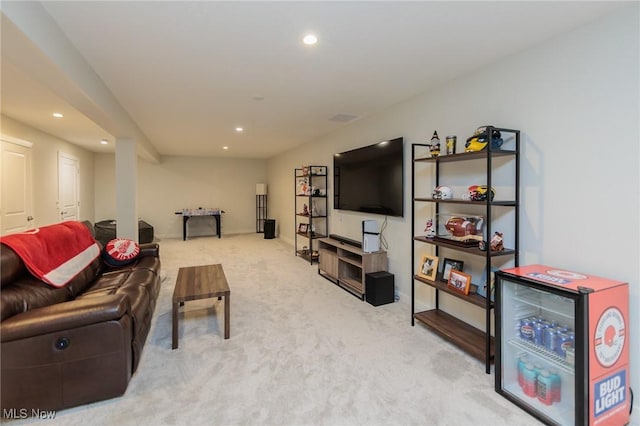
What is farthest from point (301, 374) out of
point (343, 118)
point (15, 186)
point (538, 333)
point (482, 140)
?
point (15, 186)

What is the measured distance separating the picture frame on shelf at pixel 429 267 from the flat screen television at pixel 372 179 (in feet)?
2.28

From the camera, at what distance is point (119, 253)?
356cm

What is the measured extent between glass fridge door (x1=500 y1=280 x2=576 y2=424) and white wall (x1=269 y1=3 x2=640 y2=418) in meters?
0.33

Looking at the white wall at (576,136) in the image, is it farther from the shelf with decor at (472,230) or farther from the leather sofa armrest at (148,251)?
the leather sofa armrest at (148,251)

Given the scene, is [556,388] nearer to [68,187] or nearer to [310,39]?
[310,39]

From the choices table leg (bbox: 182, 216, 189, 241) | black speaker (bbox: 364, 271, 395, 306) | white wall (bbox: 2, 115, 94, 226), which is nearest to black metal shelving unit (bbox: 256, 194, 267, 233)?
table leg (bbox: 182, 216, 189, 241)

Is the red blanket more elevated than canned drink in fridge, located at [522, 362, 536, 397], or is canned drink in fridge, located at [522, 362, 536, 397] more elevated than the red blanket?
the red blanket

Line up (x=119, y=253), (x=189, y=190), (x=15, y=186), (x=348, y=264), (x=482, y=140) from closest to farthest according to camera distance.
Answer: (x=482, y=140), (x=119, y=253), (x=15, y=186), (x=348, y=264), (x=189, y=190)

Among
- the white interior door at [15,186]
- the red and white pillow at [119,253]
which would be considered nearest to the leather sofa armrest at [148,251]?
the red and white pillow at [119,253]

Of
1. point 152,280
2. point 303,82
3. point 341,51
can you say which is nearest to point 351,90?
point 303,82

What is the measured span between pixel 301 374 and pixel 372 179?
2595mm

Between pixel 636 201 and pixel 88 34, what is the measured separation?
138 inches

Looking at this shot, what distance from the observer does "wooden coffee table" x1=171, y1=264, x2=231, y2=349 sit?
2.59 meters

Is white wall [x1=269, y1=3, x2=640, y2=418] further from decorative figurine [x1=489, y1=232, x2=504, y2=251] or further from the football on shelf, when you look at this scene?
the football on shelf
